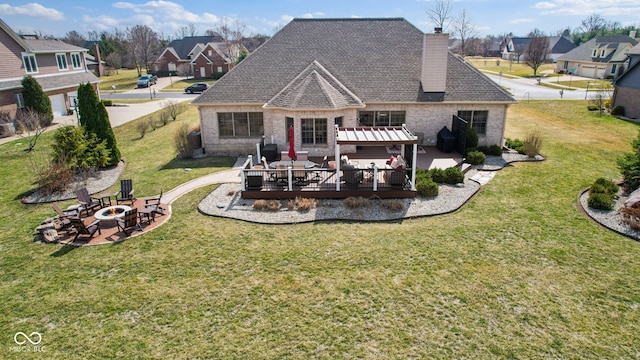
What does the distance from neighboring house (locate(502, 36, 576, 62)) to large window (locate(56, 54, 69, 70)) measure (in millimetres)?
105311

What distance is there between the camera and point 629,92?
3572 cm

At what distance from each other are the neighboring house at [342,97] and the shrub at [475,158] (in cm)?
300

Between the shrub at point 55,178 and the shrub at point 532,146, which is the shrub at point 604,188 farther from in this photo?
the shrub at point 55,178

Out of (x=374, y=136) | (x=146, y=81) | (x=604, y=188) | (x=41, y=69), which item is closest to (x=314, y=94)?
(x=374, y=136)

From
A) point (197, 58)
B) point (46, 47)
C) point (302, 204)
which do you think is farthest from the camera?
point (197, 58)

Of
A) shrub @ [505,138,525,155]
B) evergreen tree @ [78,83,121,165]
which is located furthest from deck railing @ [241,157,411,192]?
evergreen tree @ [78,83,121,165]

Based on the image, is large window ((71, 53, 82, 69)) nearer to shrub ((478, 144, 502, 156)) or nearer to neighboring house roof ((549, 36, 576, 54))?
shrub ((478, 144, 502, 156))

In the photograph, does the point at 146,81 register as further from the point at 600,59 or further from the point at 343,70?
the point at 600,59

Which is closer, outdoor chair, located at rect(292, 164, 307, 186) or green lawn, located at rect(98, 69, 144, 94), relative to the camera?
outdoor chair, located at rect(292, 164, 307, 186)

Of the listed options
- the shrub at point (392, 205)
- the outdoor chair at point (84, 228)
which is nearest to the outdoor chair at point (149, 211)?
the outdoor chair at point (84, 228)

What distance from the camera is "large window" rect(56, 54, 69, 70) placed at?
42.5 m

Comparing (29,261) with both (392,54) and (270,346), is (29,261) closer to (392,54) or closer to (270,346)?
(270,346)

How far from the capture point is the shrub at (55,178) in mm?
18547

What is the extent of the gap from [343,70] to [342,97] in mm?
3827
